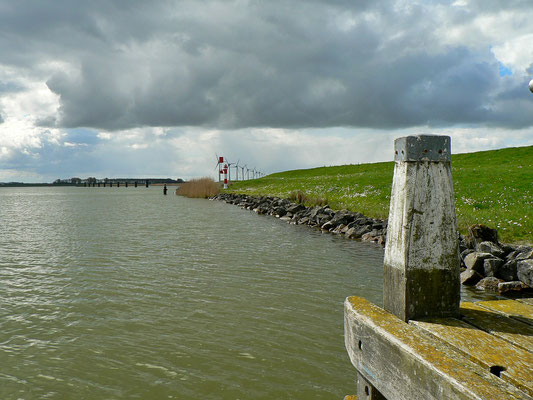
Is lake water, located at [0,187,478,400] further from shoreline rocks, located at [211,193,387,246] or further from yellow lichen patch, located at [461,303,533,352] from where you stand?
shoreline rocks, located at [211,193,387,246]

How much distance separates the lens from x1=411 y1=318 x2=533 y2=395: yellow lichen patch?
10.2ft

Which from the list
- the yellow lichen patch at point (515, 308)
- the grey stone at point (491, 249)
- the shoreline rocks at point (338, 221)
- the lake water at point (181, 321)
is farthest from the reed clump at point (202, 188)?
the yellow lichen patch at point (515, 308)

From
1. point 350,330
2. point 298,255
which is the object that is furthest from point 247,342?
point 298,255

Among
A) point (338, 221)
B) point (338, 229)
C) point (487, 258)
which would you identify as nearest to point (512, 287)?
point (487, 258)

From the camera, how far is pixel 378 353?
3.87m

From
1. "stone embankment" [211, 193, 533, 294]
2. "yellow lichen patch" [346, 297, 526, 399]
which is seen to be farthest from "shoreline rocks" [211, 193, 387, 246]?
"yellow lichen patch" [346, 297, 526, 399]

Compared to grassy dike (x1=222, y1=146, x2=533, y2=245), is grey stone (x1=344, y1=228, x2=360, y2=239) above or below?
below

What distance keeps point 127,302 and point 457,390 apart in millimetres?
9455

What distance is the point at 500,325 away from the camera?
4.01 meters

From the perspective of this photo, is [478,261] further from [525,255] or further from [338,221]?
[338,221]

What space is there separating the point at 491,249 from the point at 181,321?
1044 cm

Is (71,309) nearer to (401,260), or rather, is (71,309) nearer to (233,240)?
(401,260)

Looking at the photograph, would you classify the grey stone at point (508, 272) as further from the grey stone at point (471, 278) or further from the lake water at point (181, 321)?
the lake water at point (181, 321)

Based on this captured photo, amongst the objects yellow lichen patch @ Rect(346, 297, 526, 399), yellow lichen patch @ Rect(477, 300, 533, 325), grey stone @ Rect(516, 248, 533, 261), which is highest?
yellow lichen patch @ Rect(477, 300, 533, 325)
